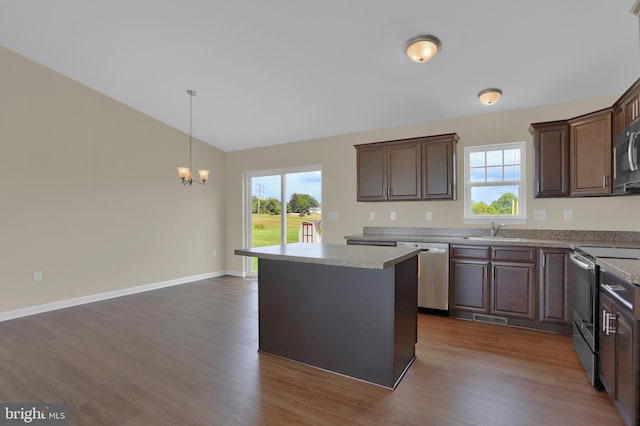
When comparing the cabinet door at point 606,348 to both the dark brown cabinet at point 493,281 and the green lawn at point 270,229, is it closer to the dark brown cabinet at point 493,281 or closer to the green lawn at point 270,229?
the dark brown cabinet at point 493,281

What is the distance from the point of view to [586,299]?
223 cm

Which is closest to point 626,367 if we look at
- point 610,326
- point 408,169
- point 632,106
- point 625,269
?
point 610,326

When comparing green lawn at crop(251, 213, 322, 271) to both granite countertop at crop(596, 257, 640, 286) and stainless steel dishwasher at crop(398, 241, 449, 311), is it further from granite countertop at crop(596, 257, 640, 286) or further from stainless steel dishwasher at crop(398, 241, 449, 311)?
granite countertop at crop(596, 257, 640, 286)

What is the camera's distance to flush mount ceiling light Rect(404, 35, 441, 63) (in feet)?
8.53

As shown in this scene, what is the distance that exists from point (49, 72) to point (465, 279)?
223 inches

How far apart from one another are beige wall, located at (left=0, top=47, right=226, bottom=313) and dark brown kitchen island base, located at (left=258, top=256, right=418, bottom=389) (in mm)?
3112

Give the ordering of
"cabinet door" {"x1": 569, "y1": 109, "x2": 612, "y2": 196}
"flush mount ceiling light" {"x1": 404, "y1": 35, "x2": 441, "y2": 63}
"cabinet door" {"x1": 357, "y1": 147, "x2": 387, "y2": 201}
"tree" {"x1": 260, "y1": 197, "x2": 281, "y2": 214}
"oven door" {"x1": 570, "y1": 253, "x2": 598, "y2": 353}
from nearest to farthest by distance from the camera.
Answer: "oven door" {"x1": 570, "y1": 253, "x2": 598, "y2": 353} < "flush mount ceiling light" {"x1": 404, "y1": 35, "x2": 441, "y2": 63} < "cabinet door" {"x1": 569, "y1": 109, "x2": 612, "y2": 196} < "cabinet door" {"x1": 357, "y1": 147, "x2": 387, "y2": 201} < "tree" {"x1": 260, "y1": 197, "x2": 281, "y2": 214}

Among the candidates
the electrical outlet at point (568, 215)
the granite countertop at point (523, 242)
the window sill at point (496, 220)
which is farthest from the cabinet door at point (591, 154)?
the window sill at point (496, 220)

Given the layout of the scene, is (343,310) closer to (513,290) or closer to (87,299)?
(513,290)

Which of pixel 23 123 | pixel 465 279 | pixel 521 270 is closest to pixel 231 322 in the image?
pixel 465 279

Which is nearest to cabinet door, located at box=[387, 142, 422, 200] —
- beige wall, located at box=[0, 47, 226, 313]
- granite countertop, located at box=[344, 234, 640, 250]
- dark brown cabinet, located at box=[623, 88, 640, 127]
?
granite countertop, located at box=[344, 234, 640, 250]

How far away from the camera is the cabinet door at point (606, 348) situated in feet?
5.76

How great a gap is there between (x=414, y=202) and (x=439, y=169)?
2.06ft

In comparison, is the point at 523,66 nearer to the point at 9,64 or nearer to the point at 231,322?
the point at 231,322
